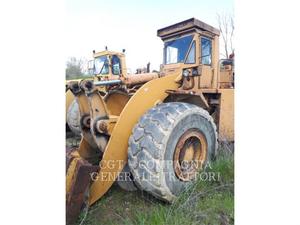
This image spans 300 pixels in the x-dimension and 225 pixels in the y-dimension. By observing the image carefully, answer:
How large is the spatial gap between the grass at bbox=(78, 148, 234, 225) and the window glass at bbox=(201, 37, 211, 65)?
80cm

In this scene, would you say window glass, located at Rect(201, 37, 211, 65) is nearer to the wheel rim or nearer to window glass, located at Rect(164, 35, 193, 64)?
window glass, located at Rect(164, 35, 193, 64)

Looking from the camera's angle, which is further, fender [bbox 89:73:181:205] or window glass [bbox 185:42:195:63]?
window glass [bbox 185:42:195:63]

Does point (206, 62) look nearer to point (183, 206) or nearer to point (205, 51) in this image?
point (205, 51)

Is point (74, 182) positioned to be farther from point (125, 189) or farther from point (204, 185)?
point (204, 185)

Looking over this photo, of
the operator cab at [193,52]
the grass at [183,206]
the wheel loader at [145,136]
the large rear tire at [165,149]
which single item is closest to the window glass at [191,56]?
the operator cab at [193,52]

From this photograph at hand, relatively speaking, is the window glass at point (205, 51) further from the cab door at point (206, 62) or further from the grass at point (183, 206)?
the grass at point (183, 206)

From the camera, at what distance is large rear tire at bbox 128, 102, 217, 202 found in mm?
1303

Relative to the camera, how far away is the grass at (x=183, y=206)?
4.12 feet

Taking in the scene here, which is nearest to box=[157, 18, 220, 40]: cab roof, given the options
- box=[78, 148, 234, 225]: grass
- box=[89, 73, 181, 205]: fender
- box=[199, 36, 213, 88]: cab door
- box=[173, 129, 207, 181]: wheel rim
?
→ box=[199, 36, 213, 88]: cab door

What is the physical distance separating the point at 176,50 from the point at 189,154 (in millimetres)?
841

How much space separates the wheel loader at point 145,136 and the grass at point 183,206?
0.06 metres
